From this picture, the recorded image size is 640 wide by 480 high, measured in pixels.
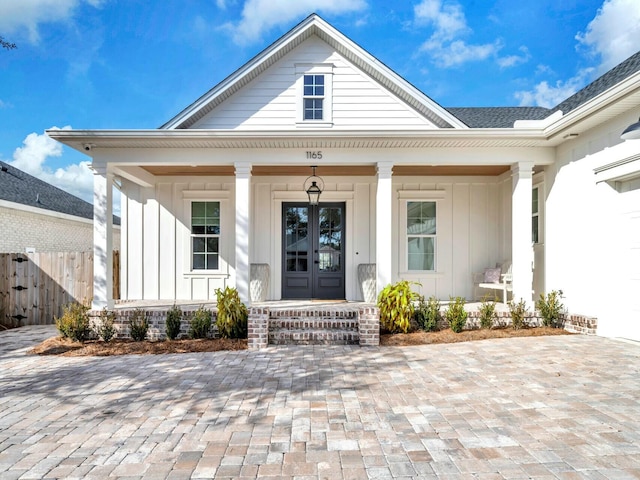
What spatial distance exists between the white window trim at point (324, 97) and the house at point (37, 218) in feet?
26.7

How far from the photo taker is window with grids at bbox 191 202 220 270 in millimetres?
9133

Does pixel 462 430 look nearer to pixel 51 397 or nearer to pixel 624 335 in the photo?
pixel 51 397

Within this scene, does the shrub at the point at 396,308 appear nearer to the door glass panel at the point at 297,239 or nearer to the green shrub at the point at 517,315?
the green shrub at the point at 517,315

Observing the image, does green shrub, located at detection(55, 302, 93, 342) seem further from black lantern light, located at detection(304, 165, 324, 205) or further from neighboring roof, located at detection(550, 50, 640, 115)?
neighboring roof, located at detection(550, 50, 640, 115)

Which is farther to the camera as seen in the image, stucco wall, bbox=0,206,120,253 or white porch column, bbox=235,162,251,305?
stucco wall, bbox=0,206,120,253

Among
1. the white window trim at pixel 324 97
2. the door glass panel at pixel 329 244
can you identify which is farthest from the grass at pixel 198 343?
the white window trim at pixel 324 97

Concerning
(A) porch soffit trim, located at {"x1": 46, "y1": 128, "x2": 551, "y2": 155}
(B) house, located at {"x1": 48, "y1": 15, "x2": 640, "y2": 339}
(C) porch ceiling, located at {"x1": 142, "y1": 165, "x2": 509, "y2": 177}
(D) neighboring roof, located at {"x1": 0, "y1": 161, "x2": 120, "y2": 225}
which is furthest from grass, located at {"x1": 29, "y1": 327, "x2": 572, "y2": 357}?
(D) neighboring roof, located at {"x1": 0, "y1": 161, "x2": 120, "y2": 225}

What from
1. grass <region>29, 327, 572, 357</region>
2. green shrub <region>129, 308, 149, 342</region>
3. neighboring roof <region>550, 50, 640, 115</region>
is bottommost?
grass <region>29, 327, 572, 357</region>

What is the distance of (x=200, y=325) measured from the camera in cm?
641

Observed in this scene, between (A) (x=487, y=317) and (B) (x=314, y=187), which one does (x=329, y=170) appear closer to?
(B) (x=314, y=187)

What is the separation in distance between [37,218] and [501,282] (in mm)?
13022

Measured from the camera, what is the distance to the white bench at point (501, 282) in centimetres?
778

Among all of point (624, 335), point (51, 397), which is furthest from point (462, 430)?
point (624, 335)

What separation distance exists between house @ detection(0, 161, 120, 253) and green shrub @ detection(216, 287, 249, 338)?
7798 millimetres
